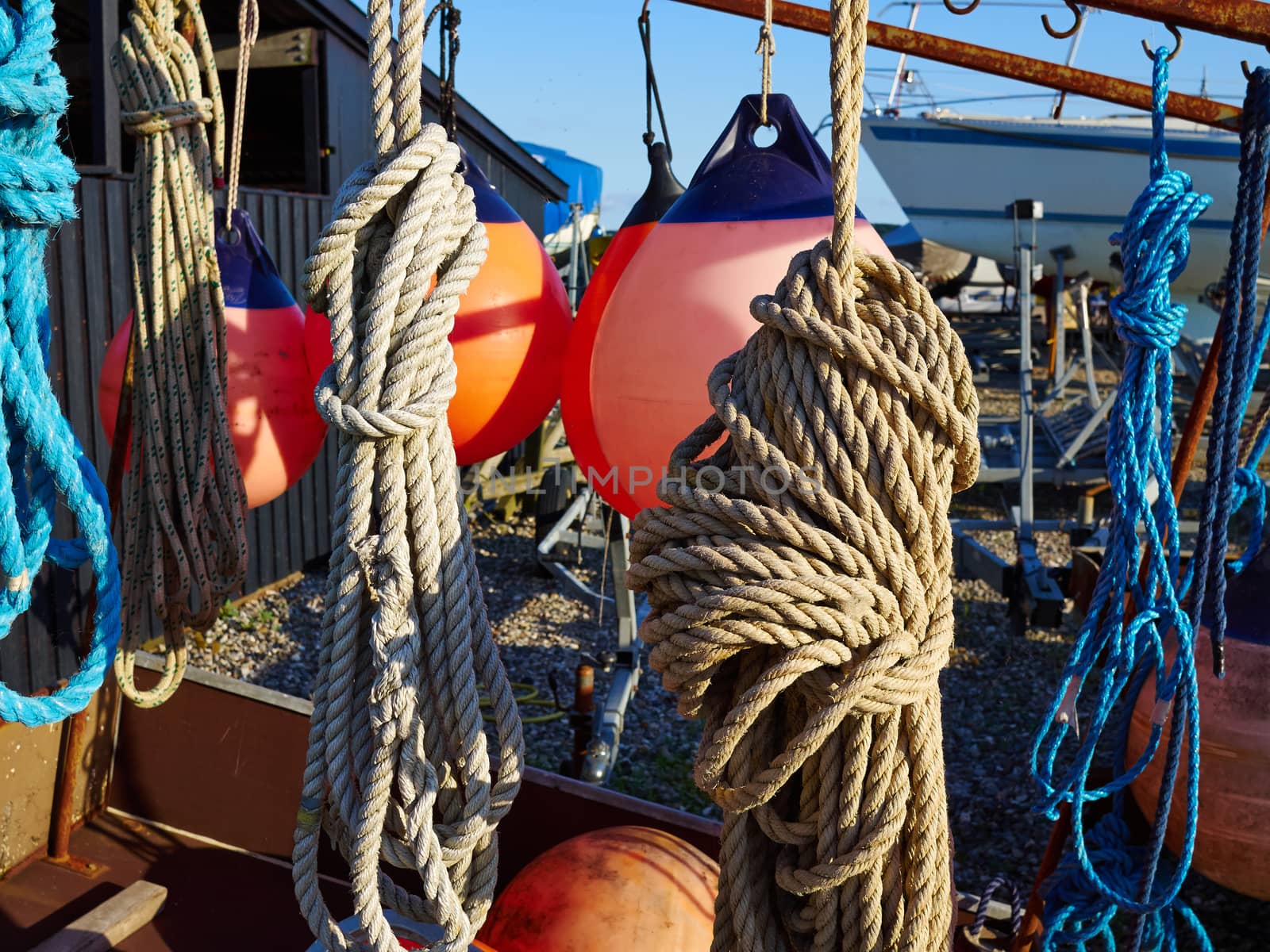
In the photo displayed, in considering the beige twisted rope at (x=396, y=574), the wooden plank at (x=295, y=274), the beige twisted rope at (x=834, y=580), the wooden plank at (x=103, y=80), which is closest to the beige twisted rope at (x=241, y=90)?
the beige twisted rope at (x=396, y=574)

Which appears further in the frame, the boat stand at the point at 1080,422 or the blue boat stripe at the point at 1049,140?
the blue boat stripe at the point at 1049,140

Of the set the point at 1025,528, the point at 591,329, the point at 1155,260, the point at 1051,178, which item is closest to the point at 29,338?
the point at 591,329

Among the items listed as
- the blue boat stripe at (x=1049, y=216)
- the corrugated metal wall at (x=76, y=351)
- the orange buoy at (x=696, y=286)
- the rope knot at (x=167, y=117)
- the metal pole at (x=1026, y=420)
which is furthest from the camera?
the blue boat stripe at (x=1049, y=216)

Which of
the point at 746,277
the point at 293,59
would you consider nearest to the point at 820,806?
the point at 746,277

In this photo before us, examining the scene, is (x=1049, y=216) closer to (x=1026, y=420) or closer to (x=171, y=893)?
(x=1026, y=420)

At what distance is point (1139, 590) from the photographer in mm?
2039

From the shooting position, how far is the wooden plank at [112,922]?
262 cm

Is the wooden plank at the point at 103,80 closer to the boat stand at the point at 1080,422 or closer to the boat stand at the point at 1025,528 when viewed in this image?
the boat stand at the point at 1025,528

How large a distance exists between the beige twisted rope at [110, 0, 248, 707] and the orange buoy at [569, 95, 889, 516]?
902 mm

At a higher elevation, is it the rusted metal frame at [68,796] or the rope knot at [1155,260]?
the rope knot at [1155,260]

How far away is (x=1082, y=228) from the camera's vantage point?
14453 mm

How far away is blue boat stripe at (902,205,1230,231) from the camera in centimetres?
Result: 1305

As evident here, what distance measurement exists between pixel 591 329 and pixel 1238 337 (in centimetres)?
136

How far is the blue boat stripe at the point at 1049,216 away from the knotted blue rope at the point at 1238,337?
1199 cm
